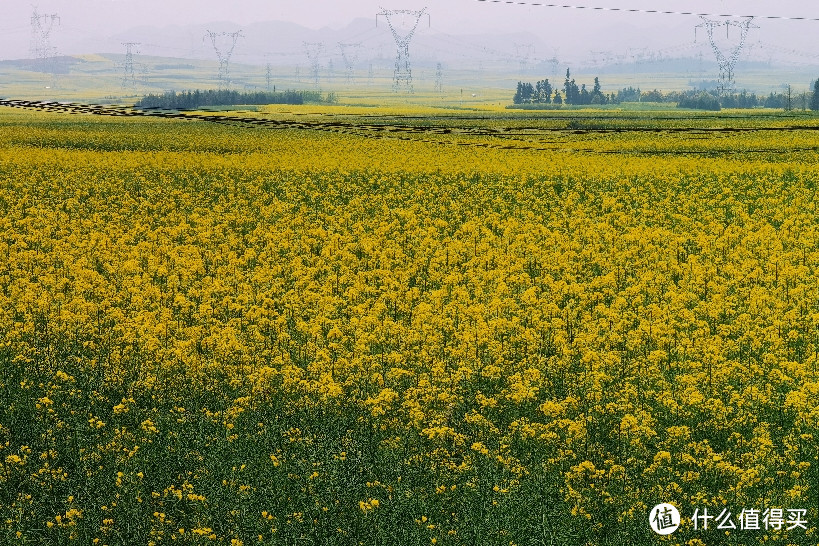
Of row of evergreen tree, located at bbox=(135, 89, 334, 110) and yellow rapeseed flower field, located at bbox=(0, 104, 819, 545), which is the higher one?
row of evergreen tree, located at bbox=(135, 89, 334, 110)

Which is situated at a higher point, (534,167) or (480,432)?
(534,167)

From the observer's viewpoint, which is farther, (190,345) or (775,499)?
(190,345)

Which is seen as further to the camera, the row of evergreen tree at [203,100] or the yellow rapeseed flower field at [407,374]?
the row of evergreen tree at [203,100]

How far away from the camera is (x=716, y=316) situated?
667 inches

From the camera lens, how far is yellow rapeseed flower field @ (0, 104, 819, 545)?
425 inches

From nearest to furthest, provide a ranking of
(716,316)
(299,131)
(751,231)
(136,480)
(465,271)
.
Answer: (136,480), (716,316), (465,271), (751,231), (299,131)

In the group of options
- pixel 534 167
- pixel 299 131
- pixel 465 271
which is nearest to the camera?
pixel 465 271

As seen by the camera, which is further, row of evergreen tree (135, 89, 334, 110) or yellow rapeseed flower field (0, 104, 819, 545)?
row of evergreen tree (135, 89, 334, 110)

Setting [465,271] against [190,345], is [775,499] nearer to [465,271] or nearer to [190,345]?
[190,345]

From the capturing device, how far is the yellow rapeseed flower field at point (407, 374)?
35.4ft

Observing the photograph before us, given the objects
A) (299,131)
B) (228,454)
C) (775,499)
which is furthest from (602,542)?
(299,131)

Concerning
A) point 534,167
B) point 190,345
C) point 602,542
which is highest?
point 534,167

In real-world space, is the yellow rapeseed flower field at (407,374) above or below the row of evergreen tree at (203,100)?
below

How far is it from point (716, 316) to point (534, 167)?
25.0 meters
